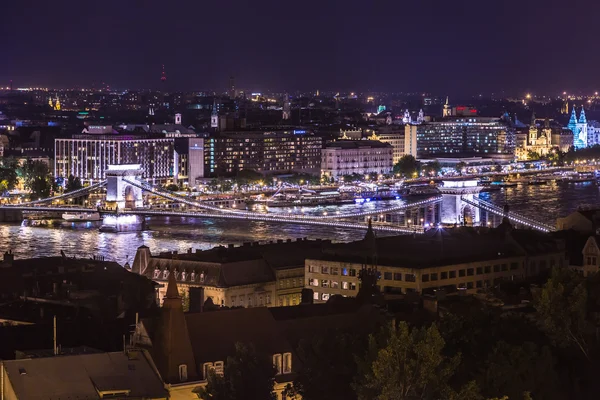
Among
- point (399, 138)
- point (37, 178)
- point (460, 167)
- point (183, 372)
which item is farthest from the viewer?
point (399, 138)

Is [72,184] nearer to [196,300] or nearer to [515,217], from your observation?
[515,217]

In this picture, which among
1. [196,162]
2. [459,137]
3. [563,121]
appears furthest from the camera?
[563,121]

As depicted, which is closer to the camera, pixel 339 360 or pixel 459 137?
pixel 339 360

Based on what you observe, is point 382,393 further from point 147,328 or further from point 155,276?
point 155,276

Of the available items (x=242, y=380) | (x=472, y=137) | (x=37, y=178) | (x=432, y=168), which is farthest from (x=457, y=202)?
(x=472, y=137)

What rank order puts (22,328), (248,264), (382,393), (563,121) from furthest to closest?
(563,121)
(248,264)
(22,328)
(382,393)

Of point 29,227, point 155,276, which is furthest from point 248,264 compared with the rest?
point 29,227
